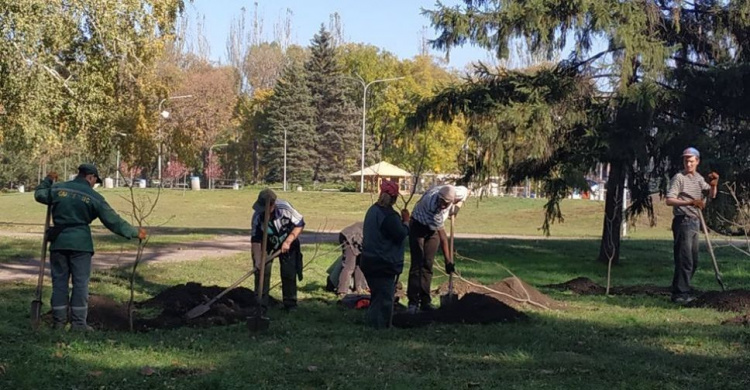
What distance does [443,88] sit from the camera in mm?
20078

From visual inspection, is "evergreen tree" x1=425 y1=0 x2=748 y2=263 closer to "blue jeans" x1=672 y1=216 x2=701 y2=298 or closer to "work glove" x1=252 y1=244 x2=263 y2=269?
"blue jeans" x1=672 y1=216 x2=701 y2=298

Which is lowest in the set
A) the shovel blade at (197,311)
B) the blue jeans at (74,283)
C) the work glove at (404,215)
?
the shovel blade at (197,311)

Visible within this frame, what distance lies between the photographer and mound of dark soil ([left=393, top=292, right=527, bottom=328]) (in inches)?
374

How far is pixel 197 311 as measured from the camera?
9.60 meters

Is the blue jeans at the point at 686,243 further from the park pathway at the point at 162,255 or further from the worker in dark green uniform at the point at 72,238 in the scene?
the park pathway at the point at 162,255

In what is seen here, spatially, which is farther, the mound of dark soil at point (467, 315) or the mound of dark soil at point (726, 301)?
the mound of dark soil at point (726, 301)

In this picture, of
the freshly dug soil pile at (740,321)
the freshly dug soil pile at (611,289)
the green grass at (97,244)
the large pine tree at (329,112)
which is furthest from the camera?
the large pine tree at (329,112)

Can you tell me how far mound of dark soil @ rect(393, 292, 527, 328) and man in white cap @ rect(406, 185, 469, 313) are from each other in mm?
624

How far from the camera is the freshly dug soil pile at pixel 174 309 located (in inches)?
360

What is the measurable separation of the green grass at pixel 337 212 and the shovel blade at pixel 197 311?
27.2 meters

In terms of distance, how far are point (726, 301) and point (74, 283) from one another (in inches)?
300

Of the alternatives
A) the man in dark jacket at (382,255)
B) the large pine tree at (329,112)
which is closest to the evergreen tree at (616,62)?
the man in dark jacket at (382,255)

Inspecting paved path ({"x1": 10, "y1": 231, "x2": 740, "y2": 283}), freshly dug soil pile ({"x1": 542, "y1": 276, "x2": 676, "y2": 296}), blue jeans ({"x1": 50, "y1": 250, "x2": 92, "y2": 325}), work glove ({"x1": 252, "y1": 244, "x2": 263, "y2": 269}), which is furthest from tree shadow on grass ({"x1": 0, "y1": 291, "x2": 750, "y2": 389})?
paved path ({"x1": 10, "y1": 231, "x2": 740, "y2": 283})

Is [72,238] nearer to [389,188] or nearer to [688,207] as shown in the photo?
[389,188]
